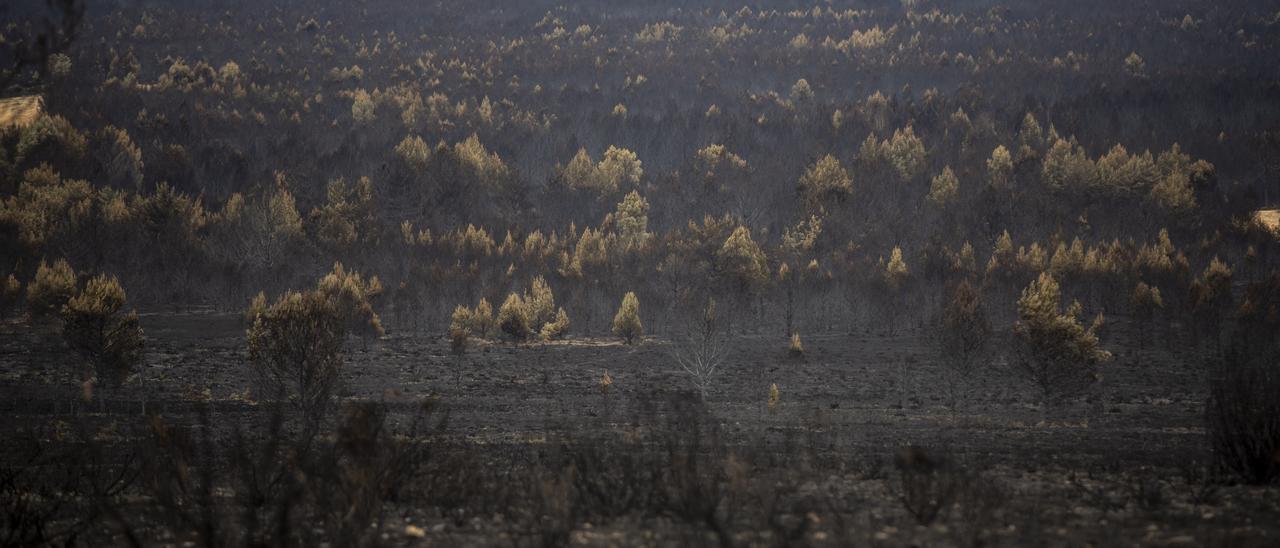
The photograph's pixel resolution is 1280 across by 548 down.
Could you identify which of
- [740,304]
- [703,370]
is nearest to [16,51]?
[703,370]

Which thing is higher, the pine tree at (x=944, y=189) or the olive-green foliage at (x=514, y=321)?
the pine tree at (x=944, y=189)

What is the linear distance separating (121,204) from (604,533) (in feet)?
388

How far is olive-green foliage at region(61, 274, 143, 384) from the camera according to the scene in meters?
47.1

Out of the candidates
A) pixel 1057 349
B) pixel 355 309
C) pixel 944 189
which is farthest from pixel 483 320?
pixel 944 189

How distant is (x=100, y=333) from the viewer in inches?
1863

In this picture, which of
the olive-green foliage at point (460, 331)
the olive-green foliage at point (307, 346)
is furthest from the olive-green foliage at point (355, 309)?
the olive-green foliage at point (307, 346)

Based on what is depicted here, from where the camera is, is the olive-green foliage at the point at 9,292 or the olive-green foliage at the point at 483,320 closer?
the olive-green foliage at the point at 9,292

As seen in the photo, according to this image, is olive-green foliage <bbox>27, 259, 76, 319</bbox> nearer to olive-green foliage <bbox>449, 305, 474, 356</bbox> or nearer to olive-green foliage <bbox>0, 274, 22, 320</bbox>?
olive-green foliage <bbox>0, 274, 22, 320</bbox>

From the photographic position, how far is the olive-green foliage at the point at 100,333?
155 feet

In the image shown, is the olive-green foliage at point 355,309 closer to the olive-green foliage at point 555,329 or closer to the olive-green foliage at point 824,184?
the olive-green foliage at point 555,329

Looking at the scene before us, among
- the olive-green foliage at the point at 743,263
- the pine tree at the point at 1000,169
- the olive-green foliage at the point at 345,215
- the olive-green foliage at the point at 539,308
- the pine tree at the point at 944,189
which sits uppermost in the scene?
the pine tree at the point at 1000,169

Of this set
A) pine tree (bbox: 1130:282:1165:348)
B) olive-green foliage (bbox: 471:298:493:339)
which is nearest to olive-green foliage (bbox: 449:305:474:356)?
olive-green foliage (bbox: 471:298:493:339)

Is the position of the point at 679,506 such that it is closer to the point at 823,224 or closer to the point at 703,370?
the point at 703,370

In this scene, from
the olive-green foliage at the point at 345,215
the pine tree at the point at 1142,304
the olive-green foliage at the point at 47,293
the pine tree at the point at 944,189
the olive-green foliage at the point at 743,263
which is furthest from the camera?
the pine tree at the point at 944,189
